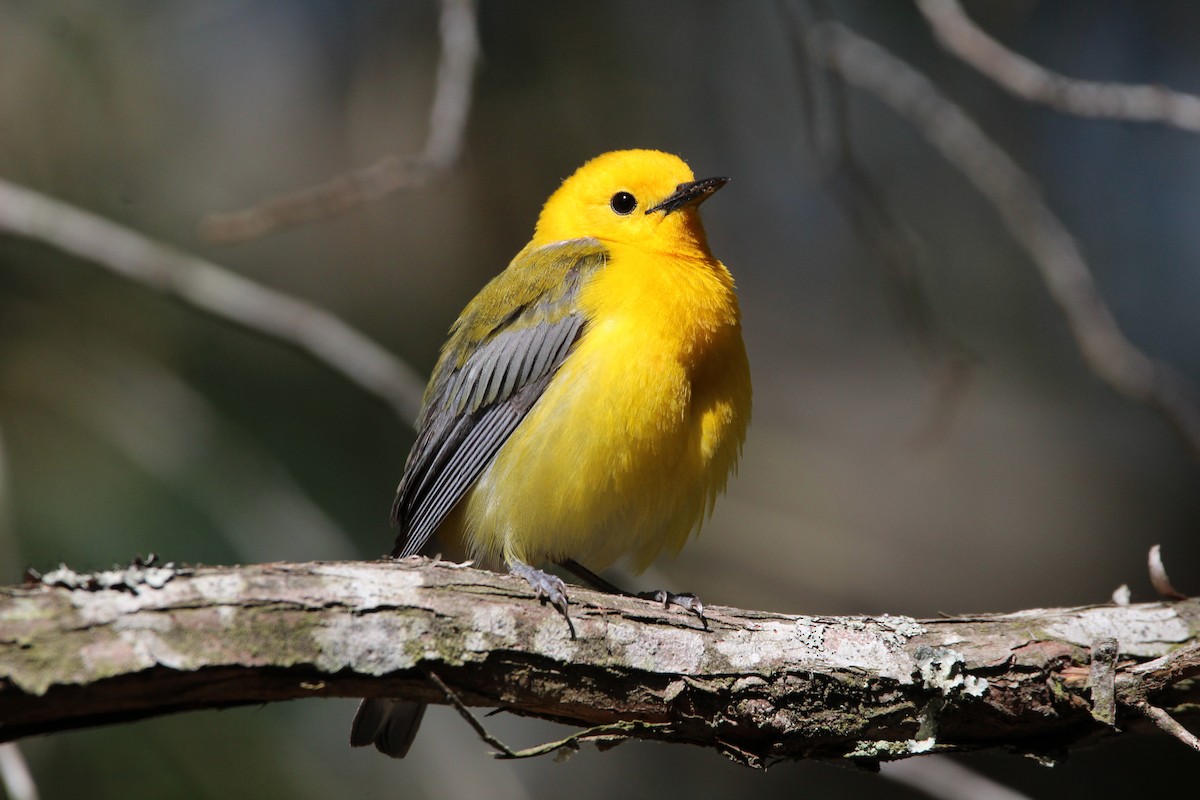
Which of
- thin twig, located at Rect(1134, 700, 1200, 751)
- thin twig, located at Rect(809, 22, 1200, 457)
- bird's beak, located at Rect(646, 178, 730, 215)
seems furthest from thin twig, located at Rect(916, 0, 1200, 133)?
thin twig, located at Rect(1134, 700, 1200, 751)

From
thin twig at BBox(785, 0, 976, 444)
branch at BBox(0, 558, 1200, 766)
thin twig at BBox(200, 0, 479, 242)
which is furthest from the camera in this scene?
thin twig at BBox(785, 0, 976, 444)

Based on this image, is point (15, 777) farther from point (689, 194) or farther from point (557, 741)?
point (689, 194)

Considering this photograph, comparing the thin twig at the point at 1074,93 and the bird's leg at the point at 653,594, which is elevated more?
the thin twig at the point at 1074,93

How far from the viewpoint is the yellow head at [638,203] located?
15.3 feet

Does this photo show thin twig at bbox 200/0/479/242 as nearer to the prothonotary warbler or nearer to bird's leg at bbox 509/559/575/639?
the prothonotary warbler

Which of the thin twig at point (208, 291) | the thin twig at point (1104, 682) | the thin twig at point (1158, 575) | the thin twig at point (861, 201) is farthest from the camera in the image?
the thin twig at point (861, 201)

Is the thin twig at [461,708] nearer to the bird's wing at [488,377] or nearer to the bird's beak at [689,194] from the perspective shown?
the bird's wing at [488,377]

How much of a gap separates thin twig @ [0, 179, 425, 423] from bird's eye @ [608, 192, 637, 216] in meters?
1.15

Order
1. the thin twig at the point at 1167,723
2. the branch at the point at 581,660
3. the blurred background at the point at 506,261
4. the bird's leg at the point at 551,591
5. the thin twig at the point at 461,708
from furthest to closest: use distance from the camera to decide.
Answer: the blurred background at the point at 506,261
the bird's leg at the point at 551,591
the thin twig at the point at 1167,723
the thin twig at the point at 461,708
the branch at the point at 581,660

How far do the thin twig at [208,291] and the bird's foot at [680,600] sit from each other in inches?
54.7

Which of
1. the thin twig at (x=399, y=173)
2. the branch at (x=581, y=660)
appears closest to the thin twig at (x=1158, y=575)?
the branch at (x=581, y=660)

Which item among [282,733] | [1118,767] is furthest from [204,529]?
[1118,767]

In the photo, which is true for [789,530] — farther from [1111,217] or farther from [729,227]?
[1111,217]

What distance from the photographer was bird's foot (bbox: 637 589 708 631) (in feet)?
11.0
